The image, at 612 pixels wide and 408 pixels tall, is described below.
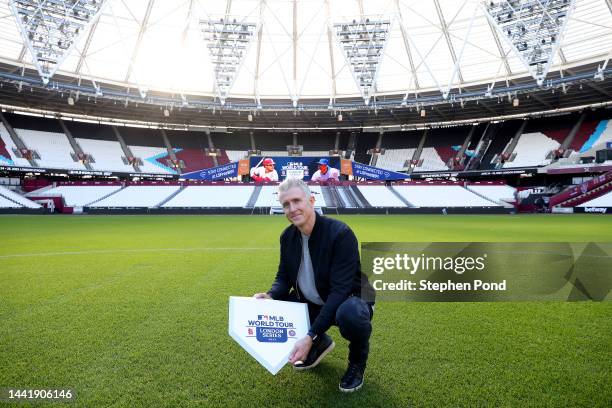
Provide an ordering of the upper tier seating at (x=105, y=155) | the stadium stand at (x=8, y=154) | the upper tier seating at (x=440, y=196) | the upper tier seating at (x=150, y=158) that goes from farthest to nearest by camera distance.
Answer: the upper tier seating at (x=150, y=158) → the upper tier seating at (x=105, y=155) → the stadium stand at (x=8, y=154) → the upper tier seating at (x=440, y=196)

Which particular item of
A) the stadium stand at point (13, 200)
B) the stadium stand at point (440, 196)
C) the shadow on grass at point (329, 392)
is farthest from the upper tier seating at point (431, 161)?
the shadow on grass at point (329, 392)

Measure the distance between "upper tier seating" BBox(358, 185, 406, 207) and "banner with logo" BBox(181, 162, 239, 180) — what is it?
1440 cm

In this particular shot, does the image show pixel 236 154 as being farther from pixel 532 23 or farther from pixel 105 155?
pixel 532 23

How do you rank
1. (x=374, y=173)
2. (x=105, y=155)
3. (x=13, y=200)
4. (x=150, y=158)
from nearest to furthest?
(x=13, y=200)
(x=374, y=173)
(x=105, y=155)
(x=150, y=158)

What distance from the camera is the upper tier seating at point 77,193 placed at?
3681 centimetres

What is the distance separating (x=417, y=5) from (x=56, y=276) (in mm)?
36697

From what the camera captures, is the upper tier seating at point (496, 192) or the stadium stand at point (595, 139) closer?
the stadium stand at point (595, 139)

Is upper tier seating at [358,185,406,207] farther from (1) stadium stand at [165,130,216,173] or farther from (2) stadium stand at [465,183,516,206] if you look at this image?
(1) stadium stand at [165,130,216,173]

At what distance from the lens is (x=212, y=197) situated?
3841 centimetres

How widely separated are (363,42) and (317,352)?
33463 mm

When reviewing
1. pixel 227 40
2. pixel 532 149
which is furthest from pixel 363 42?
pixel 532 149

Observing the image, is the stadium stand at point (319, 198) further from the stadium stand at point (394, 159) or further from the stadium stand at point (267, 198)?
the stadium stand at point (394, 159)

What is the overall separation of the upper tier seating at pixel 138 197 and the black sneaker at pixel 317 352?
36745 millimetres

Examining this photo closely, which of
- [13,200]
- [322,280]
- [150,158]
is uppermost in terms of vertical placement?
[322,280]
